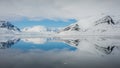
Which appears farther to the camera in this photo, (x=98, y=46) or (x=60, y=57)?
(x=98, y=46)

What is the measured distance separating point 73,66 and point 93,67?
61.6 inches

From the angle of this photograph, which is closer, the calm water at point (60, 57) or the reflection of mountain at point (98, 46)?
the calm water at point (60, 57)

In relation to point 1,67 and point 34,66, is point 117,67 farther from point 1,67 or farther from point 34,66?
point 1,67

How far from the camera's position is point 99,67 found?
13648 mm

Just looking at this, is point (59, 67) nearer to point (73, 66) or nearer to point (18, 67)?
point (73, 66)

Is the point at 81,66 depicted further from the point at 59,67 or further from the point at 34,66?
the point at 34,66

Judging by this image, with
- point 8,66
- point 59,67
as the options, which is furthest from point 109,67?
point 8,66

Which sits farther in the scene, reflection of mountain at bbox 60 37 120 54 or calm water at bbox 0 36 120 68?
reflection of mountain at bbox 60 37 120 54

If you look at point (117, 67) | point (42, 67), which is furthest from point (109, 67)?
point (42, 67)

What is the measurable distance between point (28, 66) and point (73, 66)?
11.6 ft

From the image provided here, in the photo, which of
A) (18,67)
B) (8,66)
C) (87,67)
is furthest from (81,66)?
(8,66)

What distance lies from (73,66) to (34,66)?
3051 millimetres

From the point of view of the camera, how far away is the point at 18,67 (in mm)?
13727

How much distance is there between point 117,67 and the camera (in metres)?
13.5
